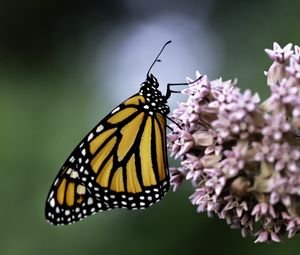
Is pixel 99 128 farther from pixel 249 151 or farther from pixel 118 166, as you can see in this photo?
pixel 249 151

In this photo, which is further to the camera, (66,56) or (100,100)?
(66,56)

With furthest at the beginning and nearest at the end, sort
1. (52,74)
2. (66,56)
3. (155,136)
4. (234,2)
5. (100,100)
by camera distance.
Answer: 1. (66,56)
2. (52,74)
3. (234,2)
4. (100,100)
5. (155,136)

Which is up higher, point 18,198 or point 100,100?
point 100,100

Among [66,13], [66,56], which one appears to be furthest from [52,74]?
[66,13]

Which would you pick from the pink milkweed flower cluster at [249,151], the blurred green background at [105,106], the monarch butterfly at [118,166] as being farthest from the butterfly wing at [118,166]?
the blurred green background at [105,106]

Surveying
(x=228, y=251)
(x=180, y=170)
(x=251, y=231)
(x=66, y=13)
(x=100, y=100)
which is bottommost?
(x=228, y=251)

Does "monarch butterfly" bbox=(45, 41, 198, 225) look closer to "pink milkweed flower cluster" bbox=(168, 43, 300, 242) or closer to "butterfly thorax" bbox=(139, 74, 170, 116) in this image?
"butterfly thorax" bbox=(139, 74, 170, 116)

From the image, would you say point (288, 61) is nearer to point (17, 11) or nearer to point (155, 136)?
point (155, 136)
